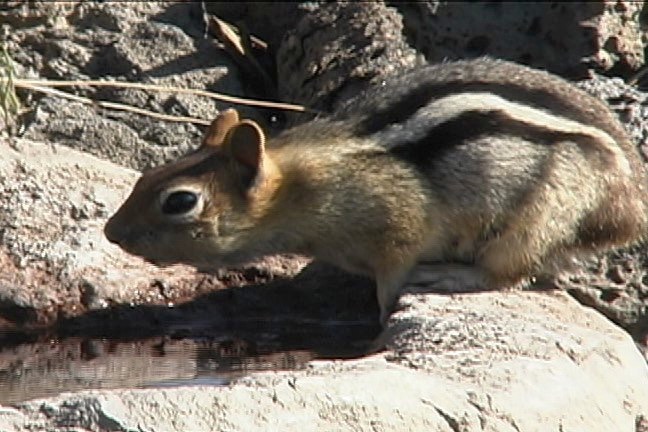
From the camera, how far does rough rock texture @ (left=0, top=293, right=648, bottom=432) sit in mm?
5445

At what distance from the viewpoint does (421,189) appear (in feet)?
26.0

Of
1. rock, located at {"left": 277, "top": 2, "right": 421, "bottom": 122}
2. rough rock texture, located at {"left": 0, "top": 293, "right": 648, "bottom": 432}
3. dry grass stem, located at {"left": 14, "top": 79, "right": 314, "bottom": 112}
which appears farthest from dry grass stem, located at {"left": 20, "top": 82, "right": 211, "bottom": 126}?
rough rock texture, located at {"left": 0, "top": 293, "right": 648, "bottom": 432}

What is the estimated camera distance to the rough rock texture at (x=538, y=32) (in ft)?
33.0

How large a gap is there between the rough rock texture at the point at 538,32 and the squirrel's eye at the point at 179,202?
7.69 ft

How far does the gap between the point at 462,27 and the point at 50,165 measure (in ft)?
7.92

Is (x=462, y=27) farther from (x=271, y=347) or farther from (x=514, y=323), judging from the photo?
(x=514, y=323)

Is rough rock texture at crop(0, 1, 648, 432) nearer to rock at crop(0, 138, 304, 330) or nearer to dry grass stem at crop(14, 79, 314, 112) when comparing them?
rock at crop(0, 138, 304, 330)

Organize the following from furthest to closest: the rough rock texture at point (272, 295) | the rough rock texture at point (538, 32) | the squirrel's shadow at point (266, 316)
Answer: the rough rock texture at point (538, 32)
the squirrel's shadow at point (266, 316)
the rough rock texture at point (272, 295)

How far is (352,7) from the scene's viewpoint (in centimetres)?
1002

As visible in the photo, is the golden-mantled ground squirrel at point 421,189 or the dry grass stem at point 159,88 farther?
the dry grass stem at point 159,88

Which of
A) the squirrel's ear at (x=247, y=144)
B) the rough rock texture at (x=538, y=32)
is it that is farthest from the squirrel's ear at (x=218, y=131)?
the rough rock texture at (x=538, y=32)

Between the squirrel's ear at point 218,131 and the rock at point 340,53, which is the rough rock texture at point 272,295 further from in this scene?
the squirrel's ear at point 218,131

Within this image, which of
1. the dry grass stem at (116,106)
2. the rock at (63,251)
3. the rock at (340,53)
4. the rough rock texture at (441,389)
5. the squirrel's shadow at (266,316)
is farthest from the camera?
the dry grass stem at (116,106)

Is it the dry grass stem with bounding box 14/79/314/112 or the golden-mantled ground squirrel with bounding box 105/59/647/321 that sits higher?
the dry grass stem with bounding box 14/79/314/112
